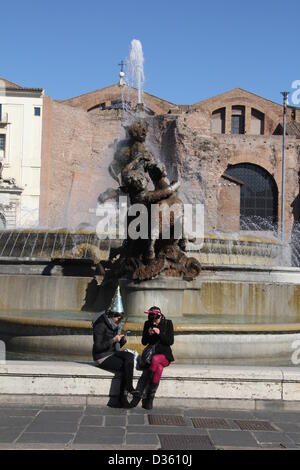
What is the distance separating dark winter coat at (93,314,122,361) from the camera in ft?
16.9

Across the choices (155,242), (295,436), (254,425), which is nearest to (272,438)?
(295,436)

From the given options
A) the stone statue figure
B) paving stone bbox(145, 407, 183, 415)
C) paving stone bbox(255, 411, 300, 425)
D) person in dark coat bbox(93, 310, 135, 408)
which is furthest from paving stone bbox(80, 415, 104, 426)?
the stone statue figure

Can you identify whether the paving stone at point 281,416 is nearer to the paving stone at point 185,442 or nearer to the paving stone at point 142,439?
the paving stone at point 185,442

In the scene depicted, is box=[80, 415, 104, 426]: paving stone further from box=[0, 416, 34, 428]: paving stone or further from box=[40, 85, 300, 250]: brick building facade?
box=[40, 85, 300, 250]: brick building facade

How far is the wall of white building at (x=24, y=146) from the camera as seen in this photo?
42094 millimetres

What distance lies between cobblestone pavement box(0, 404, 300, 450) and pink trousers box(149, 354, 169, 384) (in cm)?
26

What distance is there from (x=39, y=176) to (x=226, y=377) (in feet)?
127

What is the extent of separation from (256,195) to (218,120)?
36.9 feet

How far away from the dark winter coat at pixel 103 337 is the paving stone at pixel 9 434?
1040 millimetres

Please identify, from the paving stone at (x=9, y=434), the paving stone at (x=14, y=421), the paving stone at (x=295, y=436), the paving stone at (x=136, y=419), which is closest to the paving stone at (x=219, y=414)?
the paving stone at (x=136, y=419)

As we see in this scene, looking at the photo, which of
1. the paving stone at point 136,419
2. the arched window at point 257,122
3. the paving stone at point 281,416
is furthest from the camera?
the arched window at point 257,122

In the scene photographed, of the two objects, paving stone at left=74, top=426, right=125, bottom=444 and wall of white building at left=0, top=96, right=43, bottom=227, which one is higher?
wall of white building at left=0, top=96, right=43, bottom=227

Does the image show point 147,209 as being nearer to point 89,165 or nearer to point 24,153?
point 24,153

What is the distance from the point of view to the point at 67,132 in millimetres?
44812
